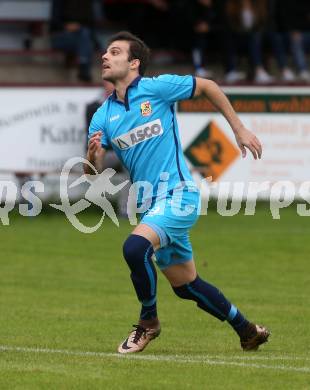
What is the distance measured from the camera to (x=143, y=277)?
8.67 metres

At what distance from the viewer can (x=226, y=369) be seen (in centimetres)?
816

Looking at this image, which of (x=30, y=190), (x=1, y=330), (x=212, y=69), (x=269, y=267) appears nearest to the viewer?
(x=1, y=330)

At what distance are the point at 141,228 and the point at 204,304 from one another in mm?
808

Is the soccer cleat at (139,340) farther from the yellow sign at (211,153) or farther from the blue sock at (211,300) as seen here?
the yellow sign at (211,153)

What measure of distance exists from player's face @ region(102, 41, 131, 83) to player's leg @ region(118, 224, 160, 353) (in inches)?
42.4

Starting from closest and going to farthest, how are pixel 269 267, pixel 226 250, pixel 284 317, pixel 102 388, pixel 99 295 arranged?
pixel 102 388
pixel 284 317
pixel 99 295
pixel 269 267
pixel 226 250

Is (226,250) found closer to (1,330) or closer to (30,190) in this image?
(30,190)

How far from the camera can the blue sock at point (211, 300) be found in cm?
898

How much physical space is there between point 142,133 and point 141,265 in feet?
3.11

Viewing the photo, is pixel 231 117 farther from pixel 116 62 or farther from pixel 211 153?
pixel 211 153

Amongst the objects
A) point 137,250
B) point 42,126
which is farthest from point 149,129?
point 42,126

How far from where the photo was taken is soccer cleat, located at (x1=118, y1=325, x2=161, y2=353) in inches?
352

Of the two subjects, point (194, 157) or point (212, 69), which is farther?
point (212, 69)

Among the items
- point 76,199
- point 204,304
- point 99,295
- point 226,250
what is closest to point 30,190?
point 76,199
